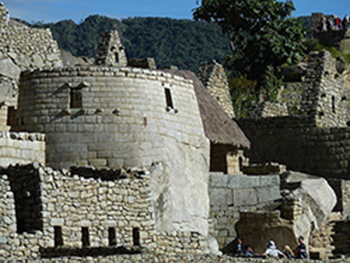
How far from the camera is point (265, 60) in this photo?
52781 millimetres

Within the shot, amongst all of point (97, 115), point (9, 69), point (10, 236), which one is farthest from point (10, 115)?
point (10, 236)

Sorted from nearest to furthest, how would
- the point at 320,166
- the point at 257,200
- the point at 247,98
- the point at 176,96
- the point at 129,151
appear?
the point at 129,151
the point at 176,96
the point at 257,200
the point at 320,166
the point at 247,98

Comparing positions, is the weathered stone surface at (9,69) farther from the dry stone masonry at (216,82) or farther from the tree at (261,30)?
the tree at (261,30)

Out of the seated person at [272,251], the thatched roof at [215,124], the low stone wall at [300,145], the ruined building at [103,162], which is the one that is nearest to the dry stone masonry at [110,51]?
the thatched roof at [215,124]

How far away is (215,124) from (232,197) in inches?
136

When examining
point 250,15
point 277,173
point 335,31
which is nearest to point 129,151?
point 277,173

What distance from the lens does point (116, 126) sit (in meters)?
25.0

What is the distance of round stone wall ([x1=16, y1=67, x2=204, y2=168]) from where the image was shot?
2472cm

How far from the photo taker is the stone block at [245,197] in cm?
2836

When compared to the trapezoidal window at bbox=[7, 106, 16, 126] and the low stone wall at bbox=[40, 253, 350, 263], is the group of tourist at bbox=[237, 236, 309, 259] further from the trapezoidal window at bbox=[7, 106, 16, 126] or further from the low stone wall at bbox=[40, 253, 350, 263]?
the trapezoidal window at bbox=[7, 106, 16, 126]

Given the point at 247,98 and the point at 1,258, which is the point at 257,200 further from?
the point at 247,98

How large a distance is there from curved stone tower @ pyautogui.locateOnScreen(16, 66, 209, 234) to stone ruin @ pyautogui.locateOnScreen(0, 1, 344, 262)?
3 cm

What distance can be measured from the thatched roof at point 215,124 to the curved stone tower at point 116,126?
157 inches

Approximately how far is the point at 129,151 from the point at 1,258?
6.51 metres
